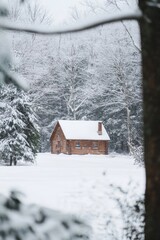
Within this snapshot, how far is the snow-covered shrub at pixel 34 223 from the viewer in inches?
92.1

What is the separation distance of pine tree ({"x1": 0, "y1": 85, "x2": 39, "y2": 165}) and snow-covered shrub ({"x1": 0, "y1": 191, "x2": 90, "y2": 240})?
25.1 meters

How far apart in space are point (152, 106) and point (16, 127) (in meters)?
26.3

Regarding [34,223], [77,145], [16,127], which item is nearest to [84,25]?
[34,223]

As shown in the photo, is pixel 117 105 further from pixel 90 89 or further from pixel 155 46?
pixel 155 46

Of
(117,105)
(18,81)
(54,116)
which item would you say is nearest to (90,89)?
(117,105)

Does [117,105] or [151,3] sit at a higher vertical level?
[117,105]

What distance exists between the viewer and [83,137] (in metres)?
46.5

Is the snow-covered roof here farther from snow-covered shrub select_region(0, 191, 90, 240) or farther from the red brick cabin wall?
snow-covered shrub select_region(0, 191, 90, 240)

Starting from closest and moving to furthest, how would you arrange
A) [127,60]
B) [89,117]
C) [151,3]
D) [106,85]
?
[151,3]
[127,60]
[106,85]
[89,117]

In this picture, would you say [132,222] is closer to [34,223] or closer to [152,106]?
[34,223]

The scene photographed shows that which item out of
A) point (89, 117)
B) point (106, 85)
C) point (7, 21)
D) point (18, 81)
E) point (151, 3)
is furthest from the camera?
point (89, 117)

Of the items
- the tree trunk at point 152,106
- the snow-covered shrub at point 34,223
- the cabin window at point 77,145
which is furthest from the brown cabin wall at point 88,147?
the tree trunk at point 152,106

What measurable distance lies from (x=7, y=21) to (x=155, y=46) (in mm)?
710

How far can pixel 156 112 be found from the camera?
2.14 m
